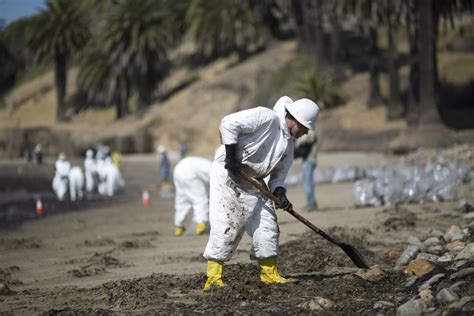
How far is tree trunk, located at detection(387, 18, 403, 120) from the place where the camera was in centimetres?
3328

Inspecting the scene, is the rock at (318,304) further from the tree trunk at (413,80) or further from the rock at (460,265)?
the tree trunk at (413,80)

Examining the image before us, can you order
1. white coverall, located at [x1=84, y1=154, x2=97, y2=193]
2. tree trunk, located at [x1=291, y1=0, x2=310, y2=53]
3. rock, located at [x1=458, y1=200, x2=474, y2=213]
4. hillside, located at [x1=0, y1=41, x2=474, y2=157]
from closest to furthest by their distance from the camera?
rock, located at [x1=458, y1=200, x2=474, y2=213]
white coverall, located at [x1=84, y1=154, x2=97, y2=193]
hillside, located at [x1=0, y1=41, x2=474, y2=157]
tree trunk, located at [x1=291, y1=0, x2=310, y2=53]

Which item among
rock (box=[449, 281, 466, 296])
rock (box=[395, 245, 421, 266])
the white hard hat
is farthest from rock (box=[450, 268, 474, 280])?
the white hard hat

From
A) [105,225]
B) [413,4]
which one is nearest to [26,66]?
[413,4]

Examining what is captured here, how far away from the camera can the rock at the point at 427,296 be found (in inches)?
292

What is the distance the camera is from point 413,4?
31.3 metres

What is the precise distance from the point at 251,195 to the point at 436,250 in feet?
9.87

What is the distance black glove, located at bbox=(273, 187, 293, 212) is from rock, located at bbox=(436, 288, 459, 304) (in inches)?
64.9

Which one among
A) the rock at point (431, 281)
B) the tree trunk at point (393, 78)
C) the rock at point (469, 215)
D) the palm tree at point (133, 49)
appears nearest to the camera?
the rock at point (431, 281)

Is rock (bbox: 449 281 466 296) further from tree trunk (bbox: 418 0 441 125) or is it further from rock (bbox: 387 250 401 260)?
tree trunk (bbox: 418 0 441 125)

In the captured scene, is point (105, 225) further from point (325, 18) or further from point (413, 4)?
point (325, 18)

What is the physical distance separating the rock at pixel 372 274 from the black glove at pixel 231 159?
5.29 feet

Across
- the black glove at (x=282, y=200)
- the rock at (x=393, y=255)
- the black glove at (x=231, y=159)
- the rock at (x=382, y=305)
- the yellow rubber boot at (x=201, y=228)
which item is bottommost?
the yellow rubber boot at (x=201, y=228)

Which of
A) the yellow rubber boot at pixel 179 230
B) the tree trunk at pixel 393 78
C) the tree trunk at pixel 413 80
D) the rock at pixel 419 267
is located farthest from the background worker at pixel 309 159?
the tree trunk at pixel 393 78
